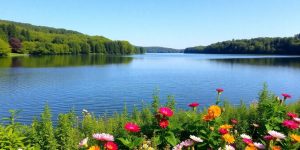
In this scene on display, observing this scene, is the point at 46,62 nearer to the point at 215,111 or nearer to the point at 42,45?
the point at 42,45

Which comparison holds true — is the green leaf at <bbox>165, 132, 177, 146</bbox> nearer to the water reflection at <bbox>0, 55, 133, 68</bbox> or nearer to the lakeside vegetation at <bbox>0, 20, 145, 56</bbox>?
the water reflection at <bbox>0, 55, 133, 68</bbox>

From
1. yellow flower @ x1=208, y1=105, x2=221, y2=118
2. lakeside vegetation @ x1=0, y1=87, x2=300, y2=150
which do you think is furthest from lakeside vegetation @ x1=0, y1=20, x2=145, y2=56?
yellow flower @ x1=208, y1=105, x2=221, y2=118

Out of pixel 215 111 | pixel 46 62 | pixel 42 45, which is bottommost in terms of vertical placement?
pixel 46 62

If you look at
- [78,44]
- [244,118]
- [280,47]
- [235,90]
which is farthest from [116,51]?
[244,118]

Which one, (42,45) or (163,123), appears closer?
(163,123)

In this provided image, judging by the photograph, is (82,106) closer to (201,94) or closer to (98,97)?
(98,97)

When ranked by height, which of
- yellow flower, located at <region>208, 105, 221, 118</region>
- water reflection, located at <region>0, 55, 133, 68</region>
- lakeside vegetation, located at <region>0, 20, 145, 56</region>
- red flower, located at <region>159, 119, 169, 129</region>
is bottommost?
water reflection, located at <region>0, 55, 133, 68</region>

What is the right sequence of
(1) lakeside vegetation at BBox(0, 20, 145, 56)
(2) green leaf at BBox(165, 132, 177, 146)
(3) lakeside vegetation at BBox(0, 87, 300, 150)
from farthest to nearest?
(1) lakeside vegetation at BBox(0, 20, 145, 56) → (2) green leaf at BBox(165, 132, 177, 146) → (3) lakeside vegetation at BBox(0, 87, 300, 150)

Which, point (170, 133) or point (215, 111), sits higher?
point (215, 111)

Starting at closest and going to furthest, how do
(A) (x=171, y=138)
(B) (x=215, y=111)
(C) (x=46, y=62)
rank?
(B) (x=215, y=111), (A) (x=171, y=138), (C) (x=46, y=62)

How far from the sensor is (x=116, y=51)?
19112cm

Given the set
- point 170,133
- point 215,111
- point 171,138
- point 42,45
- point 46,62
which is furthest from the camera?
point 42,45

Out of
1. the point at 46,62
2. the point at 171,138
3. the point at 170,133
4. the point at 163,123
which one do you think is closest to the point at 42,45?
the point at 46,62

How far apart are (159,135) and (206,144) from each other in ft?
3.08
